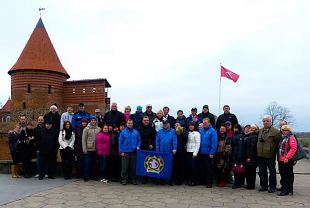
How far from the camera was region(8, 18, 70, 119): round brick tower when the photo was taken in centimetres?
3981

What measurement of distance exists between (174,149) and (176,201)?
6.12ft

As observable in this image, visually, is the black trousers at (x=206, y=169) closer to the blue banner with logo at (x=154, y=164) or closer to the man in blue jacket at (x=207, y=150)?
the man in blue jacket at (x=207, y=150)

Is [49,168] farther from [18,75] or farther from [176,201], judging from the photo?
[18,75]

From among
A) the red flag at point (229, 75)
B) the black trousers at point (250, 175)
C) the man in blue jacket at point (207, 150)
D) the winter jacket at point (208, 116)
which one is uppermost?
the red flag at point (229, 75)

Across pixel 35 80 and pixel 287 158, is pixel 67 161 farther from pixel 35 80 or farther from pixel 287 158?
pixel 35 80

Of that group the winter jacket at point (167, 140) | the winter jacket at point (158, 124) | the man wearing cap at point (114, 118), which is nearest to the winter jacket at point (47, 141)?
the man wearing cap at point (114, 118)

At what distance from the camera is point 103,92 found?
3884cm

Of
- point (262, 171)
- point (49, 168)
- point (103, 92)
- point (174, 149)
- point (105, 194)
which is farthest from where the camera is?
point (103, 92)

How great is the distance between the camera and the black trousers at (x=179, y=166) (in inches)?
311

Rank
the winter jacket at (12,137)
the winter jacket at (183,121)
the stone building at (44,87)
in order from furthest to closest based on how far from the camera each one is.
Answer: the stone building at (44,87) → the winter jacket at (12,137) → the winter jacket at (183,121)

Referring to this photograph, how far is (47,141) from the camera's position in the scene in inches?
329

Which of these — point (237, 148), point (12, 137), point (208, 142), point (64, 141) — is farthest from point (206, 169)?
point (12, 137)

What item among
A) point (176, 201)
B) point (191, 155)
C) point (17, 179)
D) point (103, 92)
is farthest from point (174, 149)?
point (103, 92)

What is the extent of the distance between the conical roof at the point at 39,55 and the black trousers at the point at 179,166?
3647cm
